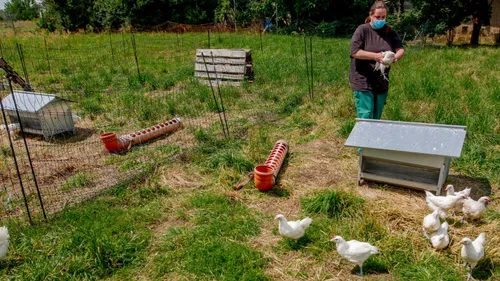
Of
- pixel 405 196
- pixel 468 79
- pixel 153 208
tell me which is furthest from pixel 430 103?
pixel 153 208

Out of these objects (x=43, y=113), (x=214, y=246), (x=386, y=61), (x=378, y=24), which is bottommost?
(x=214, y=246)

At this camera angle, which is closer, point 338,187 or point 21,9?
point 338,187

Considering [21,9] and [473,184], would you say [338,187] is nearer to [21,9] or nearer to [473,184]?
[473,184]

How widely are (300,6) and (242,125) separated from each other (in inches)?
652

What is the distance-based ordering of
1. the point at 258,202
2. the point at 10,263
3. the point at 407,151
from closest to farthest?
1. the point at 10,263
2. the point at 407,151
3. the point at 258,202

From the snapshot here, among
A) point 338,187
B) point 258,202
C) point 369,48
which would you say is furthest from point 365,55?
point 258,202

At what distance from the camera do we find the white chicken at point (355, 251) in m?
2.77

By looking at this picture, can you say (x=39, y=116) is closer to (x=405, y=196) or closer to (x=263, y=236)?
(x=263, y=236)

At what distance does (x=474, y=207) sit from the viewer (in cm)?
332

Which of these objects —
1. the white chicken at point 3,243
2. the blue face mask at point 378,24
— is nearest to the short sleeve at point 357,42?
the blue face mask at point 378,24

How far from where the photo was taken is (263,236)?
11.0 ft

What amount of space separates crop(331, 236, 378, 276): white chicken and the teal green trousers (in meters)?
1.98

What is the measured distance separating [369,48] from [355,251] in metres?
2.30

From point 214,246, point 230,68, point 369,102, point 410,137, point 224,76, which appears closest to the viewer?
point 214,246
